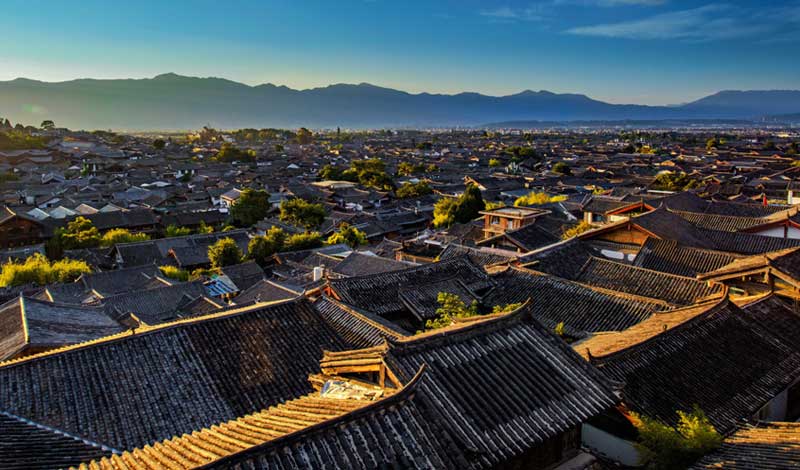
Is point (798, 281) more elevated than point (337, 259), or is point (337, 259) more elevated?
point (798, 281)

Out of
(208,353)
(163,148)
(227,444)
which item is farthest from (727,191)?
(163,148)

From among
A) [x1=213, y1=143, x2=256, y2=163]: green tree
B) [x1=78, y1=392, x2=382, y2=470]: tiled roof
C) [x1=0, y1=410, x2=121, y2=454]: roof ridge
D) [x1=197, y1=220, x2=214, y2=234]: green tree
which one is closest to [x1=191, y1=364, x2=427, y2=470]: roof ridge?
[x1=78, y1=392, x2=382, y2=470]: tiled roof

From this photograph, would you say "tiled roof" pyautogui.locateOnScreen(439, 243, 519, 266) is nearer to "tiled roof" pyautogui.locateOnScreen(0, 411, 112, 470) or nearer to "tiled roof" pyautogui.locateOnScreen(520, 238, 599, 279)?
"tiled roof" pyautogui.locateOnScreen(520, 238, 599, 279)

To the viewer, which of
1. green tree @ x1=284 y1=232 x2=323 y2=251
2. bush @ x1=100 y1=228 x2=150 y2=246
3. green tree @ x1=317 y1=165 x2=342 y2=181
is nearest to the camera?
green tree @ x1=284 y1=232 x2=323 y2=251

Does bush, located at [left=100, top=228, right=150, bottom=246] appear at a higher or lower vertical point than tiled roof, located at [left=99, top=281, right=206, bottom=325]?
lower

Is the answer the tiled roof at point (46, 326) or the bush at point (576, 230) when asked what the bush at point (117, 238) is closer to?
the tiled roof at point (46, 326)

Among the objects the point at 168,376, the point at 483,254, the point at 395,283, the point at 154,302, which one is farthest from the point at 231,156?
the point at 168,376

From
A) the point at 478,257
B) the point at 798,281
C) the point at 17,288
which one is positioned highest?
the point at 798,281

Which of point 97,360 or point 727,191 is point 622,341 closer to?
point 97,360
